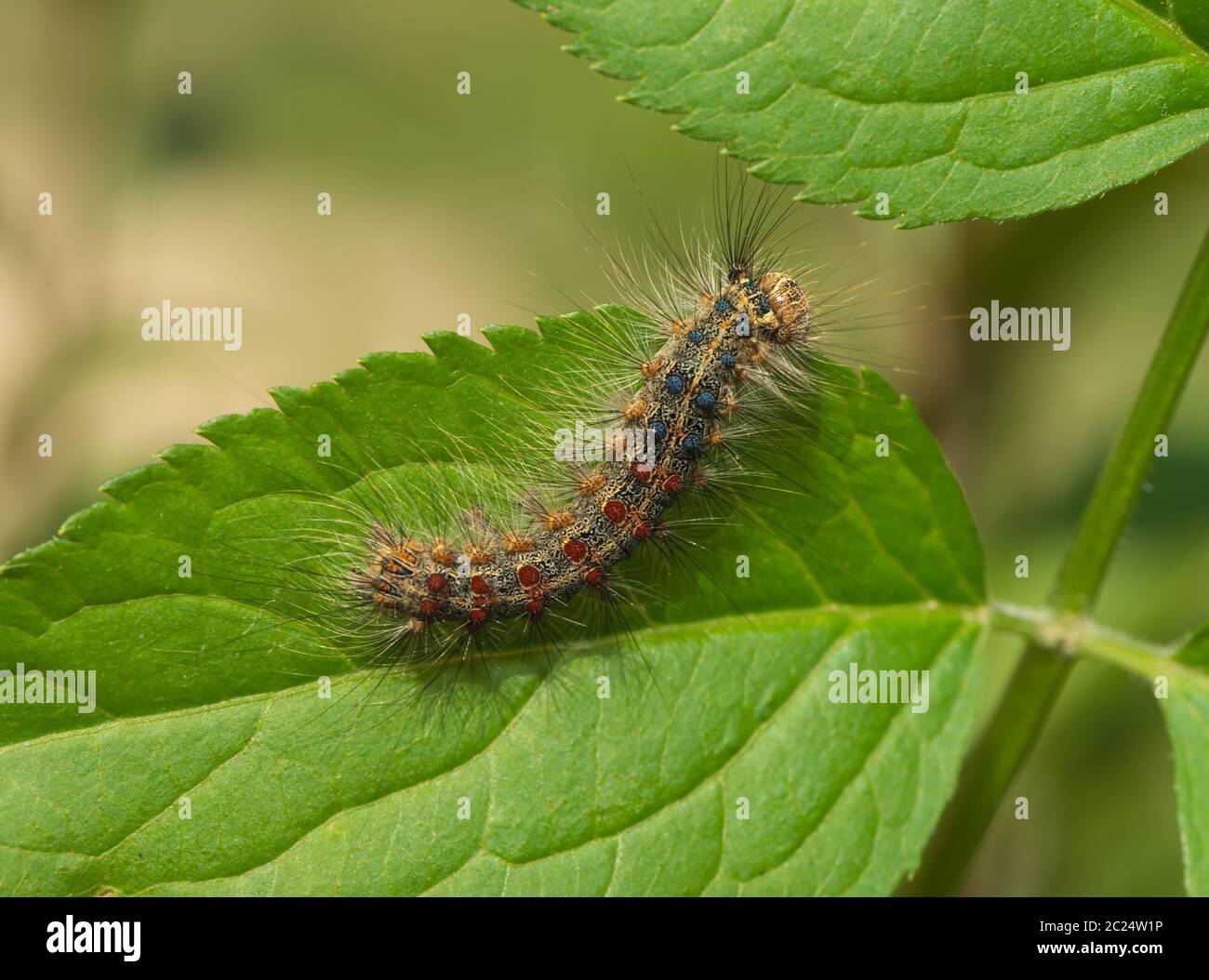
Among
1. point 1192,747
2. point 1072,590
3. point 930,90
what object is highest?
point 930,90

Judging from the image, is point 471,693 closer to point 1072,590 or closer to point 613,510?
point 613,510

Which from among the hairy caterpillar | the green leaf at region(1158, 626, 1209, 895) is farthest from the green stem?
the hairy caterpillar

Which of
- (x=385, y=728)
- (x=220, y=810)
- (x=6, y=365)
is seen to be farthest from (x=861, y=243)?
(x=6, y=365)

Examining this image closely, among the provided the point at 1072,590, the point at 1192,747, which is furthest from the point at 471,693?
the point at 1192,747

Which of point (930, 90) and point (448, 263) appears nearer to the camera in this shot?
point (930, 90)

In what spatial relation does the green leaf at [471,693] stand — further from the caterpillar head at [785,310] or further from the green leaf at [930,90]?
the green leaf at [930,90]

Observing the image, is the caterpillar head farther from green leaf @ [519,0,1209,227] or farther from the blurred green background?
the blurred green background

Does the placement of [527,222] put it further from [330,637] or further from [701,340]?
[330,637]

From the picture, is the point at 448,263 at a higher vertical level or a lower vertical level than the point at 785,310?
higher
